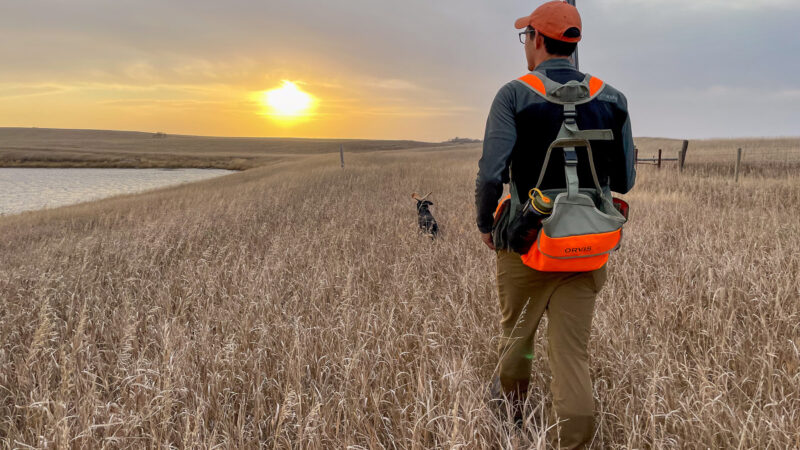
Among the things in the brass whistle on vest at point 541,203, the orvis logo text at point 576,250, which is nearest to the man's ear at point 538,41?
the brass whistle on vest at point 541,203

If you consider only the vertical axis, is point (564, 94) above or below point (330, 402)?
above

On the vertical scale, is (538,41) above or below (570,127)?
above

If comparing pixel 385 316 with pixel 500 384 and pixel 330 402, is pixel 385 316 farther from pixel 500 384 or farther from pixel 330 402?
pixel 500 384

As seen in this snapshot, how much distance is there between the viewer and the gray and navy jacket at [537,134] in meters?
1.83

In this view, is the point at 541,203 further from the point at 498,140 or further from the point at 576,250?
the point at 498,140

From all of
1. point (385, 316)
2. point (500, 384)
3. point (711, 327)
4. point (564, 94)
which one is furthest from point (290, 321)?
point (711, 327)

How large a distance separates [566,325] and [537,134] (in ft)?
2.99

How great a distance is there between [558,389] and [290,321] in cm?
239

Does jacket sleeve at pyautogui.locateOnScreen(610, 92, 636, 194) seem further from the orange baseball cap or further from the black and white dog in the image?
the black and white dog

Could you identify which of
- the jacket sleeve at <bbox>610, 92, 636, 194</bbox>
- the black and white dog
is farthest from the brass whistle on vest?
the black and white dog

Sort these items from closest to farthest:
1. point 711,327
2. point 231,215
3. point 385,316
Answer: point 711,327
point 385,316
point 231,215

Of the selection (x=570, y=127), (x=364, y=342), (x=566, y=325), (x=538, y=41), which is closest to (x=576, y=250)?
(x=566, y=325)

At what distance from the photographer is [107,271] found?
5.27 meters

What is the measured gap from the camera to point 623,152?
201 cm
